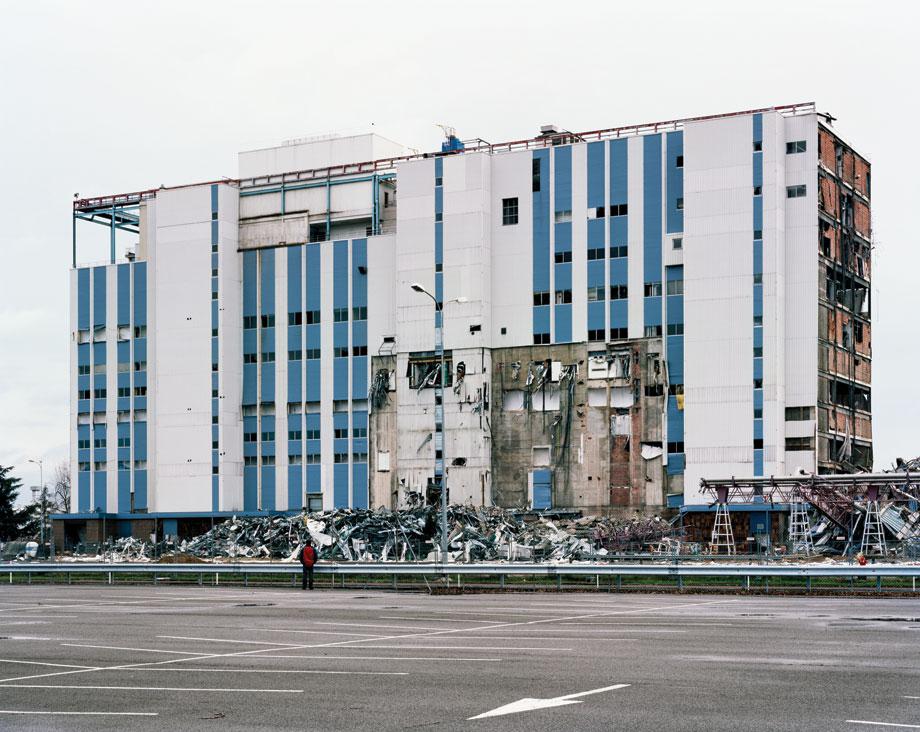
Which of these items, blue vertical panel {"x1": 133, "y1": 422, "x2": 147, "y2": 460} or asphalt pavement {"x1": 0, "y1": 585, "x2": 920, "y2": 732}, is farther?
blue vertical panel {"x1": 133, "y1": 422, "x2": 147, "y2": 460}

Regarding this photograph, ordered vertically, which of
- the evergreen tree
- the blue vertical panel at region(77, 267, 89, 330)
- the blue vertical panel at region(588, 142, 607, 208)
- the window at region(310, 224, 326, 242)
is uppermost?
the blue vertical panel at region(588, 142, 607, 208)

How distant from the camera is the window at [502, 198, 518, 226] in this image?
101250mm

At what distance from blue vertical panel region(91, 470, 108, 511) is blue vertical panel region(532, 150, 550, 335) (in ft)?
127

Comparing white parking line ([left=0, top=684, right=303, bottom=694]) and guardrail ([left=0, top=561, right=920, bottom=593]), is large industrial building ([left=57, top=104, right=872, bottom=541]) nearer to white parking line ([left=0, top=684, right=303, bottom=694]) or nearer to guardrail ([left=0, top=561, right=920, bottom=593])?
guardrail ([left=0, top=561, right=920, bottom=593])

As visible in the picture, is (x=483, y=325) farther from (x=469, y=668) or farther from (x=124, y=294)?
(x=469, y=668)

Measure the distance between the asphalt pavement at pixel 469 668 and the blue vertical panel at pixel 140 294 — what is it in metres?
79.5

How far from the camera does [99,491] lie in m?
113

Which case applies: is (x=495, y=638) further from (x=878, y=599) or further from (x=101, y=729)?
(x=878, y=599)

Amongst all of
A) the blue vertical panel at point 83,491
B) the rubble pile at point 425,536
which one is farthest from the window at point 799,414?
the blue vertical panel at point 83,491

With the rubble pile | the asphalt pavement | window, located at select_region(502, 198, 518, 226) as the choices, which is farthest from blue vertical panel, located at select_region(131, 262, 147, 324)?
the asphalt pavement

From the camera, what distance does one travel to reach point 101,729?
15.4 metres

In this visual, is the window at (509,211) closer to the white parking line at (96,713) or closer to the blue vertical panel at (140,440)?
the blue vertical panel at (140,440)

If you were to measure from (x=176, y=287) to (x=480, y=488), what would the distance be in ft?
100.0

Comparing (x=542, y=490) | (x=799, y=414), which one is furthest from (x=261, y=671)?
(x=542, y=490)
